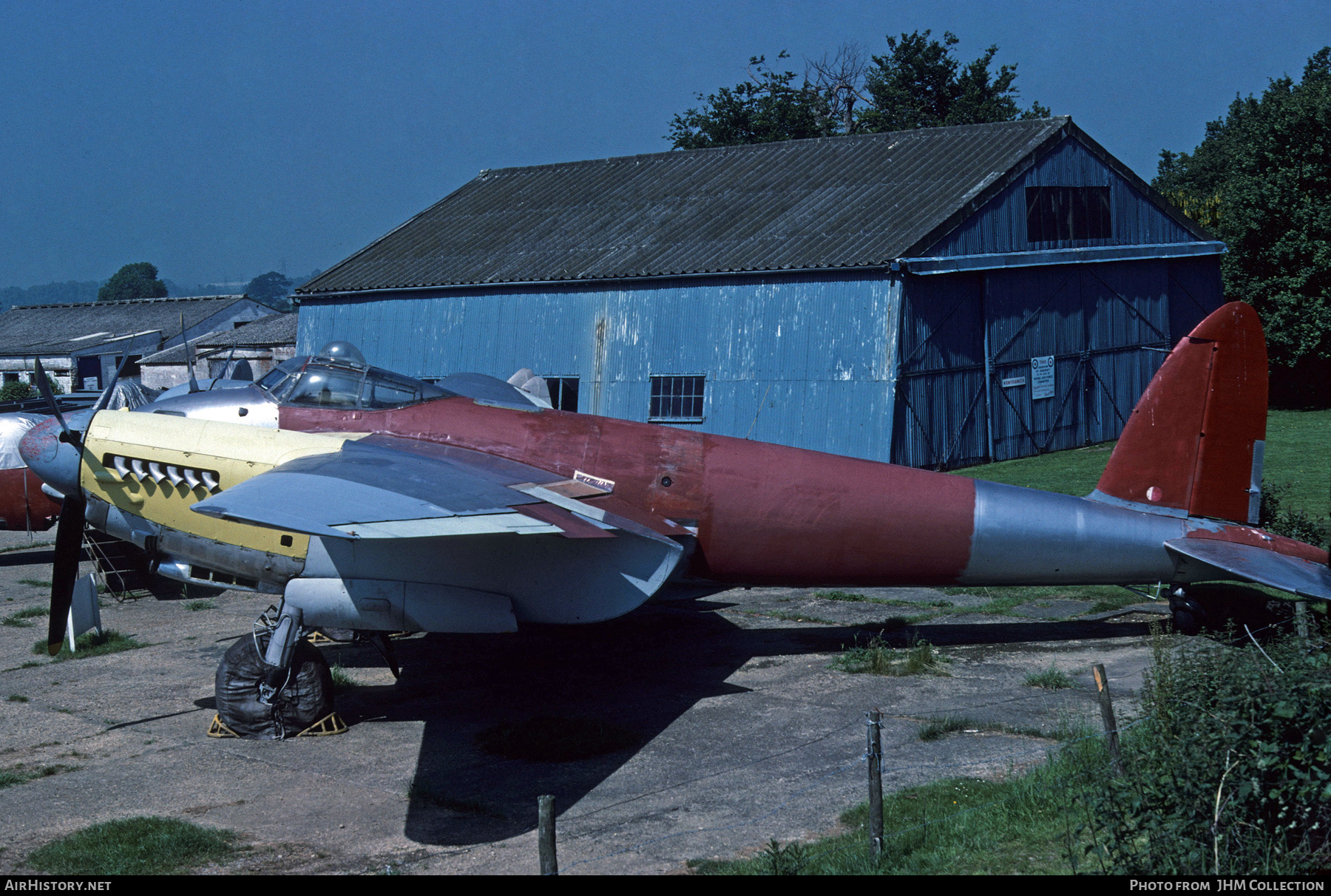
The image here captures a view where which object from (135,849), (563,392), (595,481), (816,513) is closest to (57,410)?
(135,849)

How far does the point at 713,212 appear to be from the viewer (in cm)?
3075

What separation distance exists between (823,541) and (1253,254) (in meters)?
31.4

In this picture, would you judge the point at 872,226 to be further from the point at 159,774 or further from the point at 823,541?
the point at 159,774

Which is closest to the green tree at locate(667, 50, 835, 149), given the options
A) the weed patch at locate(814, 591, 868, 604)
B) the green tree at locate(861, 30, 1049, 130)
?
the green tree at locate(861, 30, 1049, 130)

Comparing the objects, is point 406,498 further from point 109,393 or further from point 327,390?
point 109,393

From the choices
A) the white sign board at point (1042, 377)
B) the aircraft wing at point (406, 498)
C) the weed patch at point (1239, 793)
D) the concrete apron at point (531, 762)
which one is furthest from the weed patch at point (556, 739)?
the white sign board at point (1042, 377)

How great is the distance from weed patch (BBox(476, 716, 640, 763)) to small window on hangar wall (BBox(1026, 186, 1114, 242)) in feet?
74.3

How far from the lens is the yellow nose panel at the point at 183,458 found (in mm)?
11312

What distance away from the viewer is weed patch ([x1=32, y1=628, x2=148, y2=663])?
13883 mm

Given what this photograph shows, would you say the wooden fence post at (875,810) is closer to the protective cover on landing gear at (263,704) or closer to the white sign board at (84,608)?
the protective cover on landing gear at (263,704)

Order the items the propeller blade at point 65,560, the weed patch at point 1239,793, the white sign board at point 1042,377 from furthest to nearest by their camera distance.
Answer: the white sign board at point 1042,377 < the propeller blade at point 65,560 < the weed patch at point 1239,793

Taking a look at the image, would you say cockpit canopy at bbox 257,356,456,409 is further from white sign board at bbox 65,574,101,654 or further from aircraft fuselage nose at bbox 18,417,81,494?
white sign board at bbox 65,574,101,654

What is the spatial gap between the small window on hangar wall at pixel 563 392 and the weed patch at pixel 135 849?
69.8 ft

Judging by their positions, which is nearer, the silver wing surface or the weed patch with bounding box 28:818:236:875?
the weed patch with bounding box 28:818:236:875
